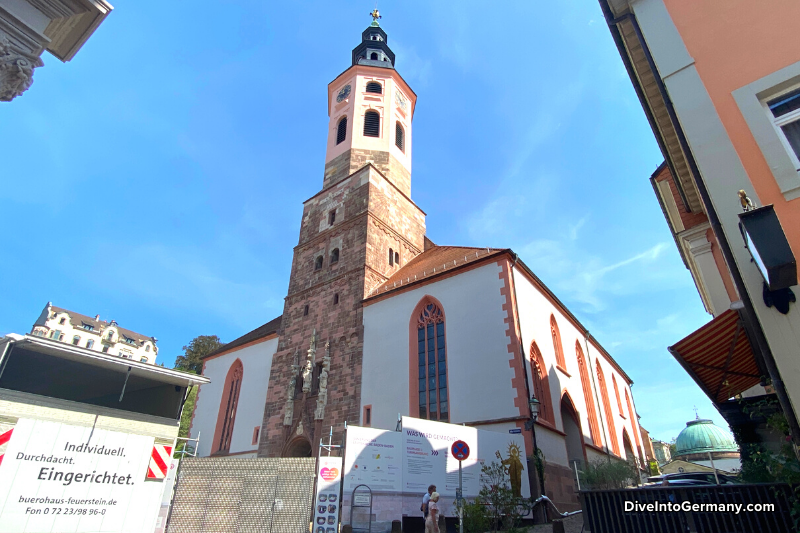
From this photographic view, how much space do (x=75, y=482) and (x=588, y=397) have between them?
19.9m

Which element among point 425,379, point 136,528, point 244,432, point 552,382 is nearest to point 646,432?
point 552,382

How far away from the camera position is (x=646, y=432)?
114ft

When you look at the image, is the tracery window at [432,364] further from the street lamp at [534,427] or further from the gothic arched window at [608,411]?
the gothic arched window at [608,411]

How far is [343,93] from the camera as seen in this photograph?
29.5 metres

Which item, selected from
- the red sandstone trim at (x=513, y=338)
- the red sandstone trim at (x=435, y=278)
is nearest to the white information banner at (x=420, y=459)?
the red sandstone trim at (x=513, y=338)

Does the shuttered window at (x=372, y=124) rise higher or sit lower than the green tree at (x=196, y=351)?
higher

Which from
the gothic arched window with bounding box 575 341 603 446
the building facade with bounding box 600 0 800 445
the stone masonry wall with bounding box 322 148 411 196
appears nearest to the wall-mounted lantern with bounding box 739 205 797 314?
the building facade with bounding box 600 0 800 445

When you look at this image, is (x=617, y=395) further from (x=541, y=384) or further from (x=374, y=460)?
(x=374, y=460)

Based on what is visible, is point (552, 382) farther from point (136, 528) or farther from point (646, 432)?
point (646, 432)

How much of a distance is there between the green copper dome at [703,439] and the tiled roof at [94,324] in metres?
77.1

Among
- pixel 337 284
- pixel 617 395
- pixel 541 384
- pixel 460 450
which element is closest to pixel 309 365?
pixel 337 284

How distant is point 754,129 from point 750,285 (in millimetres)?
2061

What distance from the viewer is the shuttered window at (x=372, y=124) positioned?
2744 centimetres

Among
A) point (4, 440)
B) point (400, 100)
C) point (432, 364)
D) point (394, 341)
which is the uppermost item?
point (400, 100)
